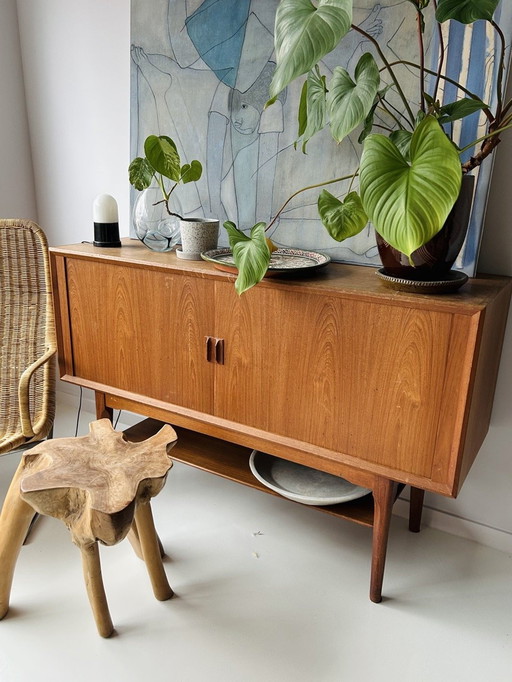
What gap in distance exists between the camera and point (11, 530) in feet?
4.55

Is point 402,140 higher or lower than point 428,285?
higher

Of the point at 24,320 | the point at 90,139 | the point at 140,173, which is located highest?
the point at 90,139

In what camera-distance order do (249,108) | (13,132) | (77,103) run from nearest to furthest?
(249,108) < (77,103) < (13,132)

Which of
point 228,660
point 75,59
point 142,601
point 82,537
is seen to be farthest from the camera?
point 75,59

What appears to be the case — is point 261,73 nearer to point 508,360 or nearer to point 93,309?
point 93,309

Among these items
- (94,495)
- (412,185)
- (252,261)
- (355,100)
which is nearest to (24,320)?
(94,495)

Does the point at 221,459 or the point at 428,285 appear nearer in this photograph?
the point at 428,285

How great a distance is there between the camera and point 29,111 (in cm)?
229

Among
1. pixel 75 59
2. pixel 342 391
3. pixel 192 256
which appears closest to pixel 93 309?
pixel 192 256

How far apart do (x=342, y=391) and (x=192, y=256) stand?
634mm

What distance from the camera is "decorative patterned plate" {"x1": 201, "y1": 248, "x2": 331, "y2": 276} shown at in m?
1.40

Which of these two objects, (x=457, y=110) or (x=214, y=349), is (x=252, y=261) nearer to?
(x=214, y=349)

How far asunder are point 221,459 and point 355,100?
3.84 feet

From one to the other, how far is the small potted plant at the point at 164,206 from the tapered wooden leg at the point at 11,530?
2.66ft
